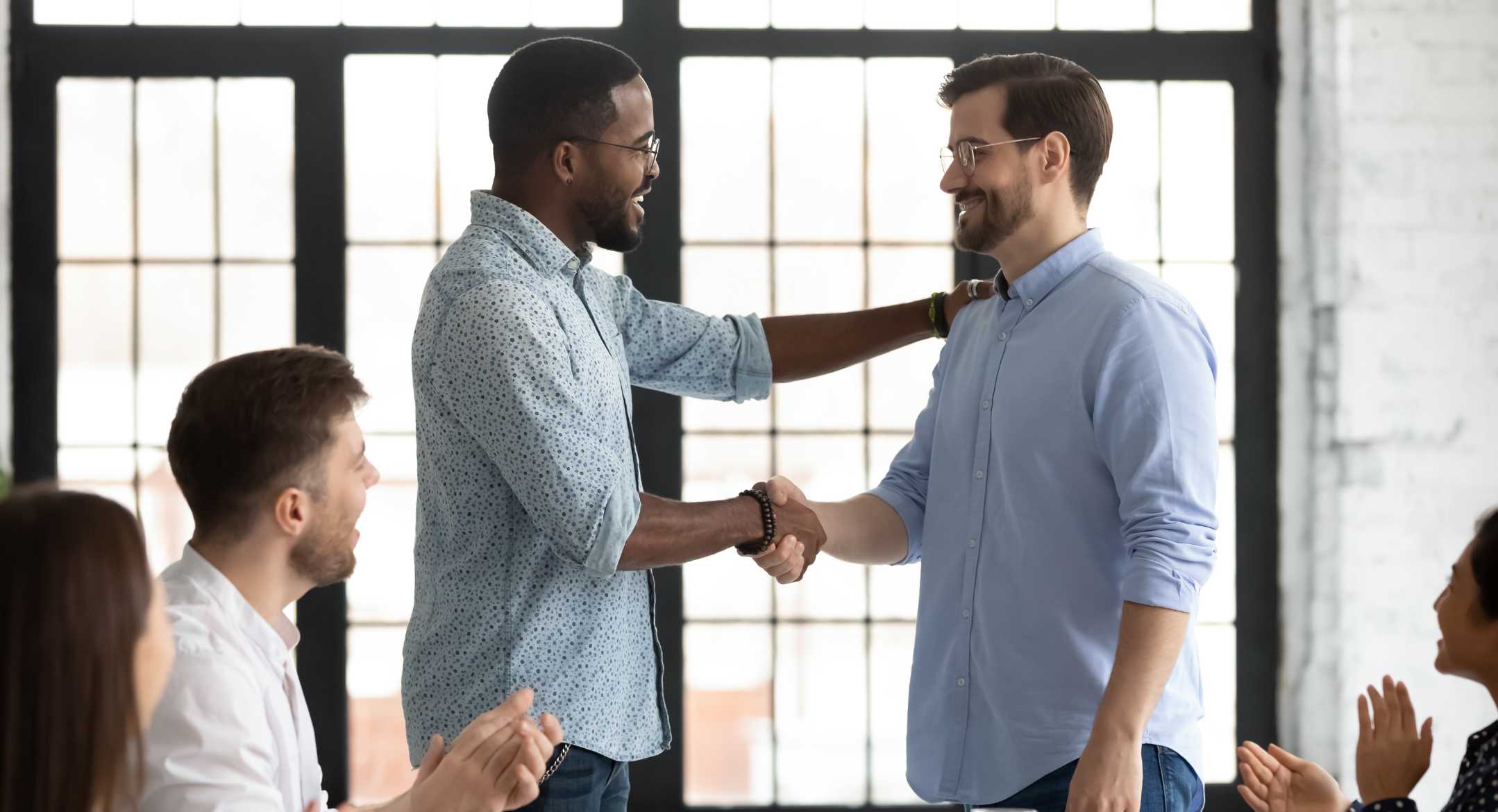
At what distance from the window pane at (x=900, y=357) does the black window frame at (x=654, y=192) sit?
77mm

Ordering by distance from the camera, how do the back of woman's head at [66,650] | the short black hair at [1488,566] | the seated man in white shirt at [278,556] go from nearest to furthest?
1. the back of woman's head at [66,650]
2. the seated man in white shirt at [278,556]
3. the short black hair at [1488,566]

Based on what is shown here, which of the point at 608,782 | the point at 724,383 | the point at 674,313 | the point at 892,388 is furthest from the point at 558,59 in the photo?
the point at 892,388

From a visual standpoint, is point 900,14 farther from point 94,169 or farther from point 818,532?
point 94,169

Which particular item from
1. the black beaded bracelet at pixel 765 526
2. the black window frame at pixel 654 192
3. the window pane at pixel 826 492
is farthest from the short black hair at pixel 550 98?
the window pane at pixel 826 492

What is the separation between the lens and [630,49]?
132 inches

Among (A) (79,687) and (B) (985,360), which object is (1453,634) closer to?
(B) (985,360)

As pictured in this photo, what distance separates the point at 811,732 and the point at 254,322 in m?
1.86

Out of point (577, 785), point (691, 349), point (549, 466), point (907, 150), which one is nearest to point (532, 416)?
point (549, 466)

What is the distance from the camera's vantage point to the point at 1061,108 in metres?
1.81

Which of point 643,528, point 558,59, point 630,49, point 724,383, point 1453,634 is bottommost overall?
point 1453,634

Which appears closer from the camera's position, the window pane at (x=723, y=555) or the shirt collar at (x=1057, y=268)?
the shirt collar at (x=1057, y=268)

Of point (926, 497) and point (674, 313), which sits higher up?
point (674, 313)

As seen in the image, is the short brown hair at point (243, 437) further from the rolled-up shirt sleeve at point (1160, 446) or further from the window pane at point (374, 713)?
the window pane at point (374, 713)

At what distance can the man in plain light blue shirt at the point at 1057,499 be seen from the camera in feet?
5.08
